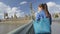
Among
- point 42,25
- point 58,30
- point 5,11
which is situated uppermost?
point 5,11

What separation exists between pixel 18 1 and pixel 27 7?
0.44ft

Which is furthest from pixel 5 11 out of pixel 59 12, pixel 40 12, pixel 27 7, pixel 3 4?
pixel 40 12

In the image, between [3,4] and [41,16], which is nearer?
[41,16]

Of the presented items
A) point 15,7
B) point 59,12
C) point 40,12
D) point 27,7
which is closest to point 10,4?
point 15,7

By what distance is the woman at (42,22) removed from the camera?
127cm

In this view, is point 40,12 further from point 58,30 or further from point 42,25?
point 58,30

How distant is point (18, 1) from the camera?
6.81 ft

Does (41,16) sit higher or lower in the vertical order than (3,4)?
lower

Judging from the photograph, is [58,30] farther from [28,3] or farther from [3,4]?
[3,4]

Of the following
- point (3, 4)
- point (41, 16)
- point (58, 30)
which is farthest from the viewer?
point (58, 30)

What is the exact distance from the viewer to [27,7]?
2.05 metres

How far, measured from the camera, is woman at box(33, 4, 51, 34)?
127cm

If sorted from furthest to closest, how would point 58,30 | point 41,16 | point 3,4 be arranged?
1. point 58,30
2. point 3,4
3. point 41,16

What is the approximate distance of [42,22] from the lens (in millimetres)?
1289
